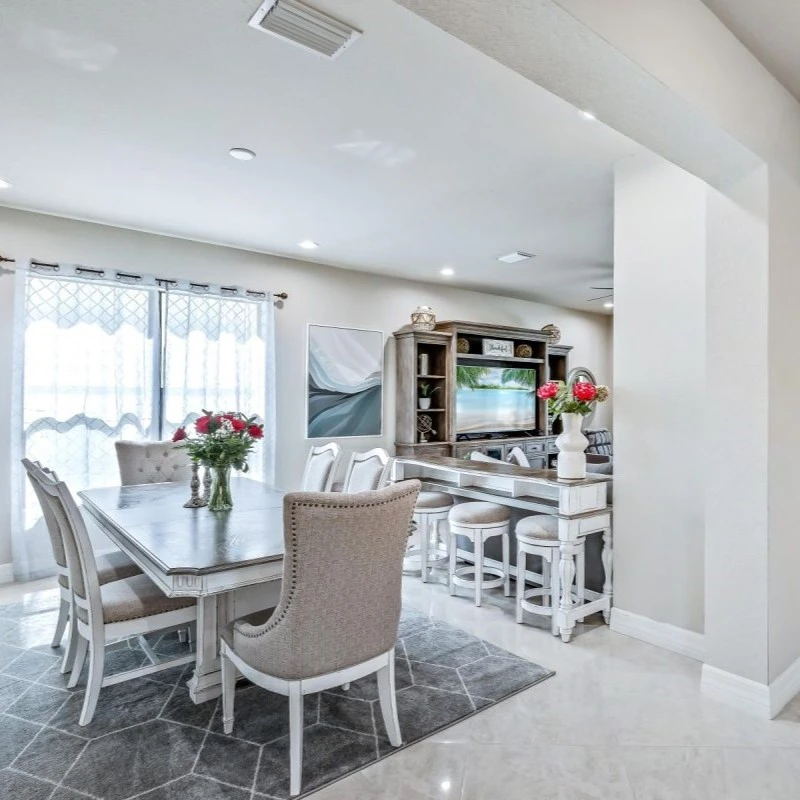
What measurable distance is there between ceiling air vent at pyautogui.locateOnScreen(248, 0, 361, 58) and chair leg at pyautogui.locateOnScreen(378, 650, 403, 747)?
89.5 inches

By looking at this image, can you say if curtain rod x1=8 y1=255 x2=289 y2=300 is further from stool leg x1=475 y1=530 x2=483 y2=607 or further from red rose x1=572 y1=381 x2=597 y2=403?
red rose x1=572 y1=381 x2=597 y2=403

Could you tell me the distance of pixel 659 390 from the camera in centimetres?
296

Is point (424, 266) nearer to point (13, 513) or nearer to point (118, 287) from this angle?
point (118, 287)

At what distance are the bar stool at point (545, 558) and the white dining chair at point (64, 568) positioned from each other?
210 cm

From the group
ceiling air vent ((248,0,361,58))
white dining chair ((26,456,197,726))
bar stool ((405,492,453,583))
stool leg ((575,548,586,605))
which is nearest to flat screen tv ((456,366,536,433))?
bar stool ((405,492,453,583))

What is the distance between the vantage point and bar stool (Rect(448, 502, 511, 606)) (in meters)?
3.44

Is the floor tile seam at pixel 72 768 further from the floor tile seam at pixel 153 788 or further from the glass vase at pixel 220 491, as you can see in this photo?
the glass vase at pixel 220 491

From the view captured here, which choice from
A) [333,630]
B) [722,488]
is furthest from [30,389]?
[722,488]

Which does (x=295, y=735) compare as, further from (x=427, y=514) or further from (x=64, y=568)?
(x=427, y=514)

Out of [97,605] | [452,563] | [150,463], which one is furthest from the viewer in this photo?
[150,463]

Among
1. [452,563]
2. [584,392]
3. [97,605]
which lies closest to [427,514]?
[452,563]

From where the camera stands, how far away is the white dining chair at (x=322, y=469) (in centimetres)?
352

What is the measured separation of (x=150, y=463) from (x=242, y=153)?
7.15 feet

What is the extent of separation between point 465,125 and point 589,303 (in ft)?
17.6
